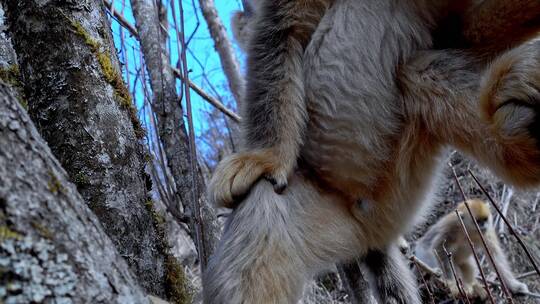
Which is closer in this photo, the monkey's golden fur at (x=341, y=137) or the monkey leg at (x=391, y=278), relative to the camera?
the monkey's golden fur at (x=341, y=137)

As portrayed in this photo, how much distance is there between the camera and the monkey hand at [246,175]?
1943 mm

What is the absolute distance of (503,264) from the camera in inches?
272

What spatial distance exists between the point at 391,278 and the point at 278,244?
72cm

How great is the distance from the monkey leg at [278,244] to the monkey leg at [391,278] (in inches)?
13.1

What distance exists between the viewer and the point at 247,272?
5.85ft

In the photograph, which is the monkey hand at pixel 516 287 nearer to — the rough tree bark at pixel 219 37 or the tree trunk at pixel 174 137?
the rough tree bark at pixel 219 37

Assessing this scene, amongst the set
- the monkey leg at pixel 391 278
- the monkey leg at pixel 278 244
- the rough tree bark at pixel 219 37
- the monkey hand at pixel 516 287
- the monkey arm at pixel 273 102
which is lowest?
the monkey hand at pixel 516 287

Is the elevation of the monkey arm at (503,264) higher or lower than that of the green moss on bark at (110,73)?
lower

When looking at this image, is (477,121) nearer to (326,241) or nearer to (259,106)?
(326,241)

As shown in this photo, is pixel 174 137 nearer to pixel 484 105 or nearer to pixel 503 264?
pixel 484 105

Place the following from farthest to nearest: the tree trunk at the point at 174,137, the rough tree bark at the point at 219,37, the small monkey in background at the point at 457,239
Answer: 1. the small monkey in background at the point at 457,239
2. the rough tree bark at the point at 219,37
3. the tree trunk at the point at 174,137

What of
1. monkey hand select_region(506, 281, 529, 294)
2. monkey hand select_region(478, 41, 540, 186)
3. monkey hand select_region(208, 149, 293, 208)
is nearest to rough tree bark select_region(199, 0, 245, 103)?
monkey hand select_region(208, 149, 293, 208)

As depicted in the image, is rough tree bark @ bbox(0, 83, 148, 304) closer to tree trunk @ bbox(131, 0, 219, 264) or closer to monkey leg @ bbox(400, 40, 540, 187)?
monkey leg @ bbox(400, 40, 540, 187)

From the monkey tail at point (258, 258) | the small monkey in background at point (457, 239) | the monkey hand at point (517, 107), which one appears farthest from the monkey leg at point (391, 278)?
the small monkey in background at point (457, 239)
